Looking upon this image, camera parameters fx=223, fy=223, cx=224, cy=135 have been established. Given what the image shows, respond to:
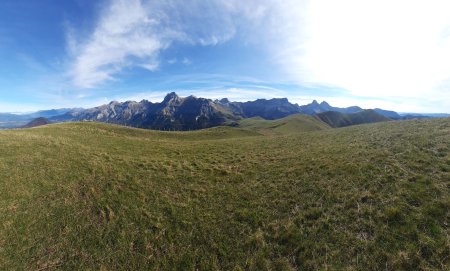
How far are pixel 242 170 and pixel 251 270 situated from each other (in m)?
13.2

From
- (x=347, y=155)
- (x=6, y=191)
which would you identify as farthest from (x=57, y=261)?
(x=347, y=155)

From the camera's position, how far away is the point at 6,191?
16.7m

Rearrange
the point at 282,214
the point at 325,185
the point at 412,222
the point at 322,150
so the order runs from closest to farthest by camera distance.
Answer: the point at 412,222 < the point at 282,214 < the point at 325,185 < the point at 322,150

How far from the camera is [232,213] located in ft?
54.2

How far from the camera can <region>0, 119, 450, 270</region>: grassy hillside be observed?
11.9 metres

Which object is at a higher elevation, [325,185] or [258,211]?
[325,185]

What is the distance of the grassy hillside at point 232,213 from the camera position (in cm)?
1186

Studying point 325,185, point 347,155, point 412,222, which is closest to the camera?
point 412,222

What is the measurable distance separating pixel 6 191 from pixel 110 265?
1112cm

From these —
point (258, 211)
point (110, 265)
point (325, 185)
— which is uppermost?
point (325, 185)

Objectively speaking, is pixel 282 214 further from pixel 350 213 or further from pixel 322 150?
pixel 322 150

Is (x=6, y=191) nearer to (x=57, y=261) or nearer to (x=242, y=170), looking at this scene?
(x=57, y=261)

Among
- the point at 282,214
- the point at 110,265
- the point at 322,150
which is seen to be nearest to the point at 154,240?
the point at 110,265

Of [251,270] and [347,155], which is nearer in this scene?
[251,270]
